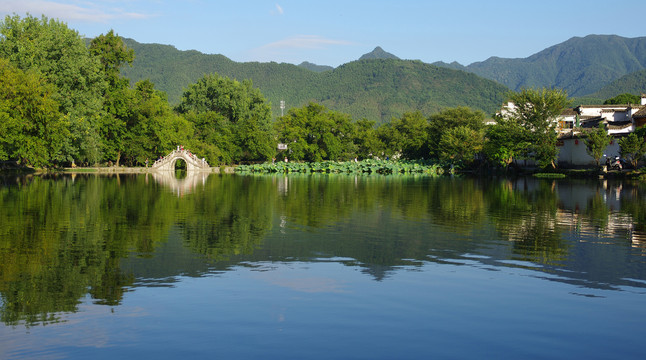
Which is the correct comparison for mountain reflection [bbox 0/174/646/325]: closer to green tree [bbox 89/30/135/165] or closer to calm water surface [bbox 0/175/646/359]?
calm water surface [bbox 0/175/646/359]

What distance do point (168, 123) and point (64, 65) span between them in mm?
21054

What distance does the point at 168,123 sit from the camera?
78688mm

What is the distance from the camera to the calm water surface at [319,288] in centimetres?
759

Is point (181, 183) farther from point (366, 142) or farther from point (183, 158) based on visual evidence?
point (366, 142)

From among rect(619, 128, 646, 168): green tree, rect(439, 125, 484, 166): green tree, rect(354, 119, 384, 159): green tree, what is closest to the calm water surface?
rect(619, 128, 646, 168): green tree

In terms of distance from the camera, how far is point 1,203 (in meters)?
26.0

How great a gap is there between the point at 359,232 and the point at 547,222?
7.36 meters

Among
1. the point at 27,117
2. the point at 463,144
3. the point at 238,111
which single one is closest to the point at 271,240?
the point at 27,117

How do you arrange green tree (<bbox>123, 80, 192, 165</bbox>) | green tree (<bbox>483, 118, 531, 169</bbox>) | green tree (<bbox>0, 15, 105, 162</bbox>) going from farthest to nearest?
green tree (<bbox>123, 80, 192, 165</bbox>), green tree (<bbox>483, 118, 531, 169</bbox>), green tree (<bbox>0, 15, 105, 162</bbox>)

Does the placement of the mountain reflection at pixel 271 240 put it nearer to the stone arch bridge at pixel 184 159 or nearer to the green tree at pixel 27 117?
the green tree at pixel 27 117

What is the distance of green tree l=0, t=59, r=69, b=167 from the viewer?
47088mm

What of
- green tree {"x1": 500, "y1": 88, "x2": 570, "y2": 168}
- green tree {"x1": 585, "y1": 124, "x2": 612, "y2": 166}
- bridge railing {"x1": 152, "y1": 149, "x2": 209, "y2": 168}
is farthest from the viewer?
bridge railing {"x1": 152, "y1": 149, "x2": 209, "y2": 168}

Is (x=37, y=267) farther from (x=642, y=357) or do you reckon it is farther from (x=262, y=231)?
(x=642, y=357)

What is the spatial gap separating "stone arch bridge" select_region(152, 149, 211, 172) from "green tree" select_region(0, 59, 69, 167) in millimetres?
25922
